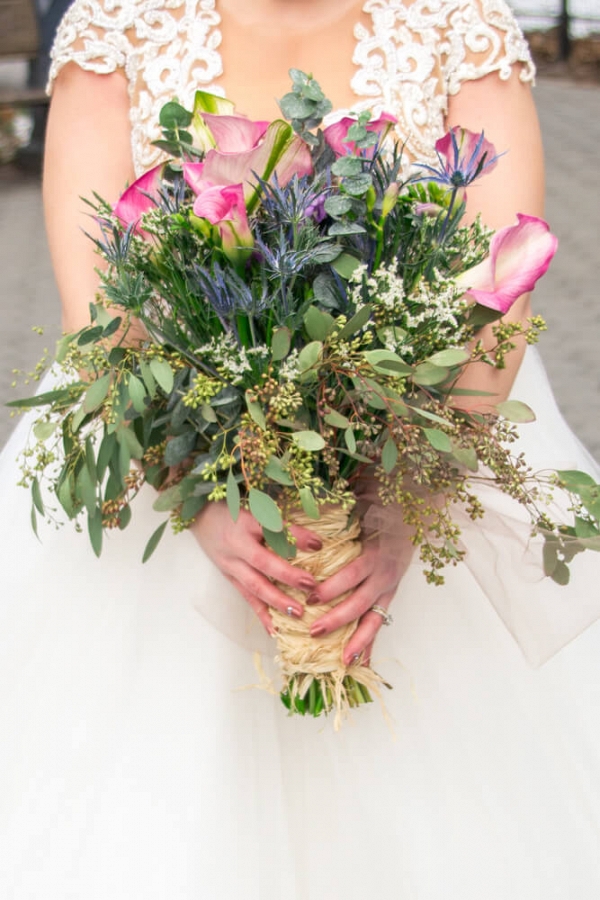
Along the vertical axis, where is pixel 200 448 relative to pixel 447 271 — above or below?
below

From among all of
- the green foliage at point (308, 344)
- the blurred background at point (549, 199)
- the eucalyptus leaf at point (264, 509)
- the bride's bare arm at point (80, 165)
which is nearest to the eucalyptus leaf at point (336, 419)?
the green foliage at point (308, 344)

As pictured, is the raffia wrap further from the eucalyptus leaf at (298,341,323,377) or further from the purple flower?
the purple flower

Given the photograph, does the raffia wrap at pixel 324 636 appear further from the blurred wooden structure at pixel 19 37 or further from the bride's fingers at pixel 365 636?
the blurred wooden structure at pixel 19 37

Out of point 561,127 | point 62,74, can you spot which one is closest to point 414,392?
point 62,74

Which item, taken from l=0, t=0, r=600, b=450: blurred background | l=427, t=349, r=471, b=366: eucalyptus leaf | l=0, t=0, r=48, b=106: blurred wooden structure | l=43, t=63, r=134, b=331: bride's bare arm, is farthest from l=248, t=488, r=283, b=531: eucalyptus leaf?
l=0, t=0, r=48, b=106: blurred wooden structure

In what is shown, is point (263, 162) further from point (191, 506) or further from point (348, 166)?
point (191, 506)

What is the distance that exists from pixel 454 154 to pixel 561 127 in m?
6.51

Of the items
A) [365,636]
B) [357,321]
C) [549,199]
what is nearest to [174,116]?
[357,321]

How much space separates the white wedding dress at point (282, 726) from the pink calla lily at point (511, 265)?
28cm

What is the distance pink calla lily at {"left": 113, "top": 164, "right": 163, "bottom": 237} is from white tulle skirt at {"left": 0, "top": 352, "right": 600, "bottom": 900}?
49cm

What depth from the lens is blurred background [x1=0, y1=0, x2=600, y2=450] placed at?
3643 millimetres

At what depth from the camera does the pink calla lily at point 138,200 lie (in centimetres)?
97

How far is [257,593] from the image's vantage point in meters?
1.10

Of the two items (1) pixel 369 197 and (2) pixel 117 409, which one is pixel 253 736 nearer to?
(2) pixel 117 409
